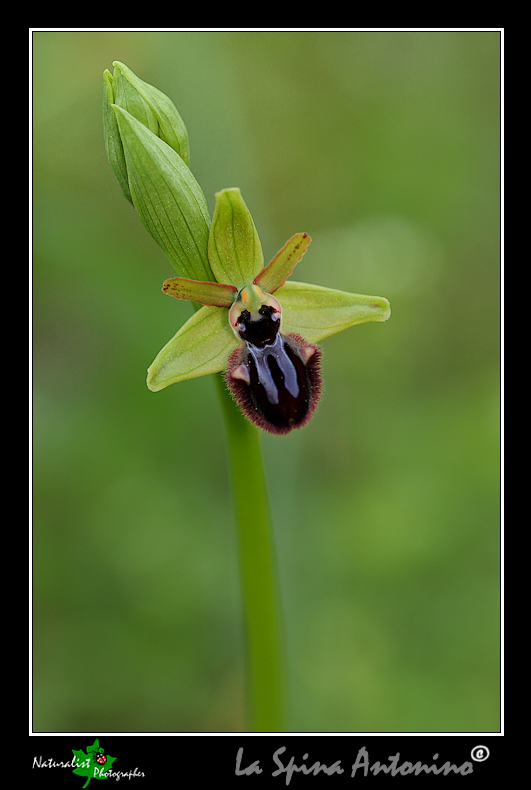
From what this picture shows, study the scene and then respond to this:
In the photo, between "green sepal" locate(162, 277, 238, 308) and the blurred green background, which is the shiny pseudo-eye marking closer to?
"green sepal" locate(162, 277, 238, 308)

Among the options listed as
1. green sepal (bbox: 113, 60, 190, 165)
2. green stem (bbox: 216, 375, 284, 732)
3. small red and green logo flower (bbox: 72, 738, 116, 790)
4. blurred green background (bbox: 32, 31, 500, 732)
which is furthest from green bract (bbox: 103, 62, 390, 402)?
blurred green background (bbox: 32, 31, 500, 732)

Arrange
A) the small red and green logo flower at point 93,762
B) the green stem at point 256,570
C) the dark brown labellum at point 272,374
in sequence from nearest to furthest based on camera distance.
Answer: the dark brown labellum at point 272,374 < the green stem at point 256,570 < the small red and green logo flower at point 93,762

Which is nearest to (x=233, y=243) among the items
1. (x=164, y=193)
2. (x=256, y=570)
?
(x=164, y=193)

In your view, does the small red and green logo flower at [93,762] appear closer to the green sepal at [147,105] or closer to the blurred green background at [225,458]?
the blurred green background at [225,458]

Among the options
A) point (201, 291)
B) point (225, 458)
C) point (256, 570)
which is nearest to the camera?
point (201, 291)

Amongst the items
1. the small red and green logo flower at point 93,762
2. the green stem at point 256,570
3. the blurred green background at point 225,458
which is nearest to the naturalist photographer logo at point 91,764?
the small red and green logo flower at point 93,762

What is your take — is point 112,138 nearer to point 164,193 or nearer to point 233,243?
point 164,193
